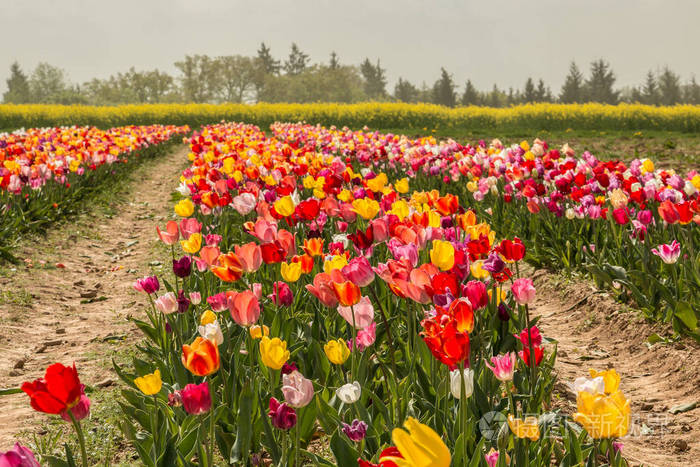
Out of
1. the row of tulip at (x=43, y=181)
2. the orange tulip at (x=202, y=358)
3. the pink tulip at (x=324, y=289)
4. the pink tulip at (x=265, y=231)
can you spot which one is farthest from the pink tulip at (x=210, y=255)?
the row of tulip at (x=43, y=181)

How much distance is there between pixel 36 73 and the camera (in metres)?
93.4

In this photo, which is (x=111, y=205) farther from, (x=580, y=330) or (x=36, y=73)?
(x=36, y=73)

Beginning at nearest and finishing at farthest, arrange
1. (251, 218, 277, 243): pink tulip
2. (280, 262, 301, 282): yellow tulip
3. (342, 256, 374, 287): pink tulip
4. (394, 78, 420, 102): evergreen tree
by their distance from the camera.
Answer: (342, 256, 374, 287): pink tulip < (280, 262, 301, 282): yellow tulip < (251, 218, 277, 243): pink tulip < (394, 78, 420, 102): evergreen tree

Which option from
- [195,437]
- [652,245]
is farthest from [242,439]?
[652,245]

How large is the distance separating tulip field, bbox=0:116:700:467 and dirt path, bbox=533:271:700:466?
0.15 metres

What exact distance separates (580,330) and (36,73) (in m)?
104

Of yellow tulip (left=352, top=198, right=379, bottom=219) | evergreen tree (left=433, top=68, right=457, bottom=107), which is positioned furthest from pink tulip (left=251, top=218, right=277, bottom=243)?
evergreen tree (left=433, top=68, right=457, bottom=107)

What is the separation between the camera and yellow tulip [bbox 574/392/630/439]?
1.41m

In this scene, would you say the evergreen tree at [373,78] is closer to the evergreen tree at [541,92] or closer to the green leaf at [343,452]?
the evergreen tree at [541,92]

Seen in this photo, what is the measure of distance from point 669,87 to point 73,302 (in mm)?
68246

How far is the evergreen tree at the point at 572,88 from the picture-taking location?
2330 inches

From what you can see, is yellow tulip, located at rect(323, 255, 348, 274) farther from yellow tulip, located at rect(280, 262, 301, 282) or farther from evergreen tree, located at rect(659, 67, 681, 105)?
evergreen tree, located at rect(659, 67, 681, 105)

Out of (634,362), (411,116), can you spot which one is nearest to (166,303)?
(634,362)

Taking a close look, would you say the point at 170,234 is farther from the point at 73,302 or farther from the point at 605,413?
the point at 605,413
